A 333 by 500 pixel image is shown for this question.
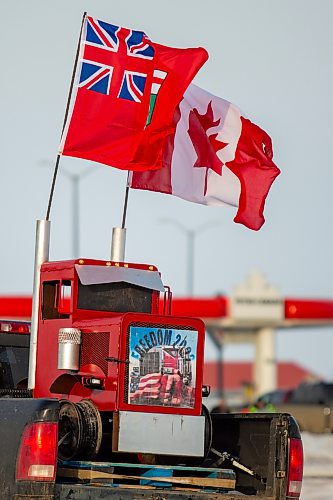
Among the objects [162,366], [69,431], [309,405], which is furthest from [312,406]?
[69,431]

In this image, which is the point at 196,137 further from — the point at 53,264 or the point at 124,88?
the point at 53,264

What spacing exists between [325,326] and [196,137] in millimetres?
68751

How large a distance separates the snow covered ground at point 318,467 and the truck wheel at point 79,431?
27.5 ft

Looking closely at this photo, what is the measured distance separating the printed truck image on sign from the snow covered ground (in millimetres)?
8130

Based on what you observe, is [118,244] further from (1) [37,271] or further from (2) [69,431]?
(2) [69,431]

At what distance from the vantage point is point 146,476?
994cm

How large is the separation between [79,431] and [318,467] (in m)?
16.7

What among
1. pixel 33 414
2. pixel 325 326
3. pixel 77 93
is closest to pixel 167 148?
pixel 77 93

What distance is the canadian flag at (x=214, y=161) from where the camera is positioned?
43.6 feet

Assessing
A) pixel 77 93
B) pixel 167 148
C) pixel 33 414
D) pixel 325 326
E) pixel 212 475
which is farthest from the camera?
pixel 325 326

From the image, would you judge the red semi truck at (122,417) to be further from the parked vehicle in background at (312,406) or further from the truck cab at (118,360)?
the parked vehicle in background at (312,406)

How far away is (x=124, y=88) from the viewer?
41.1ft

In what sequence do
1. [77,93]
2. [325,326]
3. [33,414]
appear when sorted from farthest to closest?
1. [325,326]
2. [77,93]
3. [33,414]

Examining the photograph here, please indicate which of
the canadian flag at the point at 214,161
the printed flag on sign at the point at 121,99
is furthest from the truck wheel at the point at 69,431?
the canadian flag at the point at 214,161
